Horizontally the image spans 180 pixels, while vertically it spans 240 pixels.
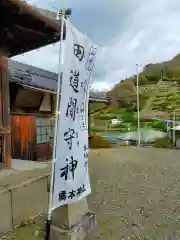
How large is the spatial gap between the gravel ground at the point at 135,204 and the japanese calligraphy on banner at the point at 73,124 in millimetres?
1379

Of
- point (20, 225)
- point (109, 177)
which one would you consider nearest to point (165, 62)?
point (109, 177)

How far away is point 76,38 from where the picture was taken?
10.5 feet

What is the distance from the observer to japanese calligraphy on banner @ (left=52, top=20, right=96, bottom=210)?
3.00 metres

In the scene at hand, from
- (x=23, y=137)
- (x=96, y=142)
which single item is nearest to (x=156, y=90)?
(x=96, y=142)

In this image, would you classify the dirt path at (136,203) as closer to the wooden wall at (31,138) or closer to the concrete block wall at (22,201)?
the concrete block wall at (22,201)

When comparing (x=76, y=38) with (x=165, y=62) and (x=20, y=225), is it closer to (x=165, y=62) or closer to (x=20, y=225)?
(x=20, y=225)

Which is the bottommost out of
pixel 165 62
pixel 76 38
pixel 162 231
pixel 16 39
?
pixel 162 231

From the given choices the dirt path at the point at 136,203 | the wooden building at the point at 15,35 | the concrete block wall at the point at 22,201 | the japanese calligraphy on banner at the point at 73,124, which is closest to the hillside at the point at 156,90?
the dirt path at the point at 136,203

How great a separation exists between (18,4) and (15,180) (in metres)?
3.10

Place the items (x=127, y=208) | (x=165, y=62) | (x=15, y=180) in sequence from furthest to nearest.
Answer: (x=165, y=62) → (x=127, y=208) → (x=15, y=180)

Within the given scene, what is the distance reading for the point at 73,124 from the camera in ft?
10.5

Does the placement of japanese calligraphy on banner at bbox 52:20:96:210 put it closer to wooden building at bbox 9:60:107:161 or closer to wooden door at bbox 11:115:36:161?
wooden building at bbox 9:60:107:161

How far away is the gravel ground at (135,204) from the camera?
4.32m

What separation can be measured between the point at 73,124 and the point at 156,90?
51.1 metres
